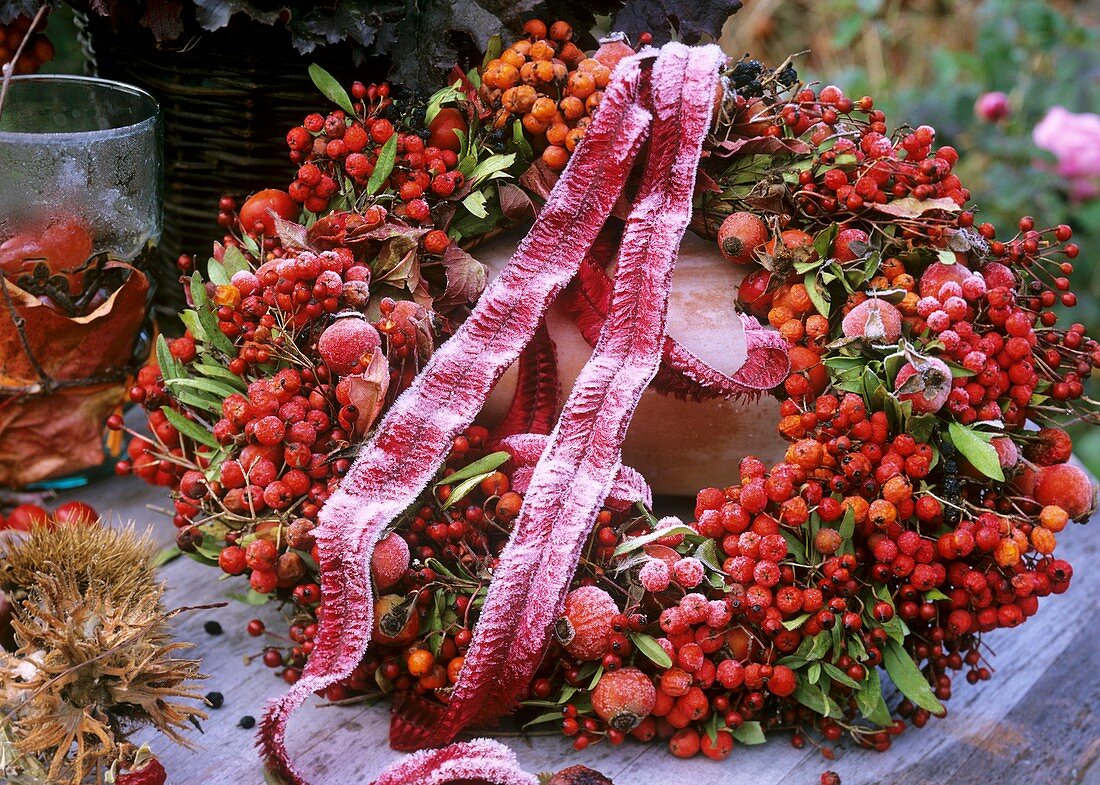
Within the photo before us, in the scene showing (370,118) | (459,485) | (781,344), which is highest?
(370,118)

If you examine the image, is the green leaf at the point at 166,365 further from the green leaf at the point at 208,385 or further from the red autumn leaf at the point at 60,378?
the red autumn leaf at the point at 60,378

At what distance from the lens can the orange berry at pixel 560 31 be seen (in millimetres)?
1294

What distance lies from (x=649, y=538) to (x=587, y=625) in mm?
111

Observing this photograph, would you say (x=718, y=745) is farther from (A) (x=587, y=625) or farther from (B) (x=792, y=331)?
(B) (x=792, y=331)

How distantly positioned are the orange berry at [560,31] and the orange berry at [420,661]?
724mm

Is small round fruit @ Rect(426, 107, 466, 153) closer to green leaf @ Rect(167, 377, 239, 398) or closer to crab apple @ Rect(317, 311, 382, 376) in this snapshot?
crab apple @ Rect(317, 311, 382, 376)

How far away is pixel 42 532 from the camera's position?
1188 millimetres

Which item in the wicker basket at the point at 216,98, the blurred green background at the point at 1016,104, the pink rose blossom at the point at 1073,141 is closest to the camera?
the wicker basket at the point at 216,98

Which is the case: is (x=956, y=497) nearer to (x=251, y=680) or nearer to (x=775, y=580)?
(x=775, y=580)

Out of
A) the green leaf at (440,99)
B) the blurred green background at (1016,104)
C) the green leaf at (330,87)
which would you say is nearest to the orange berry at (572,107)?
the green leaf at (440,99)

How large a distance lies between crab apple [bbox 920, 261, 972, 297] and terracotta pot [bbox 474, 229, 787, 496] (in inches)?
8.4

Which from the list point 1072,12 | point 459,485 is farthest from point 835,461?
point 1072,12

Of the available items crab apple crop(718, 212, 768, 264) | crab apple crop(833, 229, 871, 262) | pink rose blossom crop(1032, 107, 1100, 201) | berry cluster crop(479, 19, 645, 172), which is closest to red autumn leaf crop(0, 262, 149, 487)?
berry cluster crop(479, 19, 645, 172)

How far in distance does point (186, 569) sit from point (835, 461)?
36.1 inches
